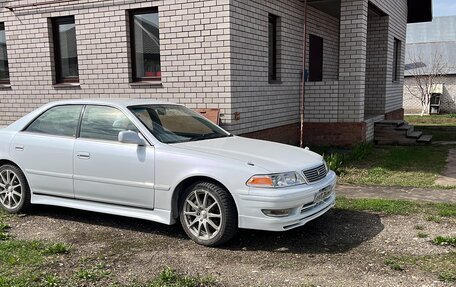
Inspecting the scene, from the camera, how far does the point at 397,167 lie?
9.43 metres

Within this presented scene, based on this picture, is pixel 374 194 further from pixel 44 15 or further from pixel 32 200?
pixel 44 15

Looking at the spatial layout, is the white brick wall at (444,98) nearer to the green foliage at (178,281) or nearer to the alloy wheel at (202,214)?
the alloy wheel at (202,214)

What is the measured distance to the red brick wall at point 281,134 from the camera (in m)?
9.72

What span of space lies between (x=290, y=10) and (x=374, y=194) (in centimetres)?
542

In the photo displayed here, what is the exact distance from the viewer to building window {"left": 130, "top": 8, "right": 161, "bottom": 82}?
9.16 m

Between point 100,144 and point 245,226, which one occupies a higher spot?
point 100,144

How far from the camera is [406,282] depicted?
3.95 meters

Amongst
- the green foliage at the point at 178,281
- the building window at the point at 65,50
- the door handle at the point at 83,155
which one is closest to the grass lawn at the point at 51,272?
the green foliage at the point at 178,281

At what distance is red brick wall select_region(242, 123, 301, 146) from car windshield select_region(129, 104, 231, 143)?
2998mm

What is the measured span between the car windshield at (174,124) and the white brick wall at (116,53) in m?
2.39

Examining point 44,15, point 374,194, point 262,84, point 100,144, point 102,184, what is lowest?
point 374,194

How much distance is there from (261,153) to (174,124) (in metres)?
1.26

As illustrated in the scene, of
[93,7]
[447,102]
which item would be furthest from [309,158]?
[447,102]

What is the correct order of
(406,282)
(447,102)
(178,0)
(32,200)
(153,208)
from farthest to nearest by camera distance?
1. (447,102)
2. (178,0)
3. (32,200)
4. (153,208)
5. (406,282)
